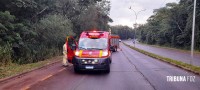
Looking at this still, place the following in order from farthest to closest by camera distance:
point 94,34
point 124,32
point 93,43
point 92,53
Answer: point 124,32 → point 94,34 → point 93,43 → point 92,53

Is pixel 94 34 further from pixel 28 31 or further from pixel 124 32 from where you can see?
pixel 124 32

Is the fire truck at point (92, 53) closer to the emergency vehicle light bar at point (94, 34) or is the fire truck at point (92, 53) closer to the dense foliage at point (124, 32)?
the emergency vehicle light bar at point (94, 34)

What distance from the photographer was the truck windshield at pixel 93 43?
15.2 metres

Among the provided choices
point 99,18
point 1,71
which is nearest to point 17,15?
point 1,71

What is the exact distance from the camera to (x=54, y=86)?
1030 cm

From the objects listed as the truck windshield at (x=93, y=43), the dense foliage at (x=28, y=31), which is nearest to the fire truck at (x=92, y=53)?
the truck windshield at (x=93, y=43)

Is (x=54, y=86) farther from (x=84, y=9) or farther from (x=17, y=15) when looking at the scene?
(x=84, y=9)

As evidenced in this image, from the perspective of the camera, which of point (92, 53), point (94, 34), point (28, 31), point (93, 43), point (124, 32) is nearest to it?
point (92, 53)

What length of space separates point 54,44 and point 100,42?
55.4 feet

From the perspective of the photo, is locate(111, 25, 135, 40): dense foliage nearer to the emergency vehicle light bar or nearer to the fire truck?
the emergency vehicle light bar

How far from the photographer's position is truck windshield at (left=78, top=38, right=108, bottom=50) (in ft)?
50.0

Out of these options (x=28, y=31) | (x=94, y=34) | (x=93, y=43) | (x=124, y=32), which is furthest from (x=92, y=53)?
(x=124, y=32)

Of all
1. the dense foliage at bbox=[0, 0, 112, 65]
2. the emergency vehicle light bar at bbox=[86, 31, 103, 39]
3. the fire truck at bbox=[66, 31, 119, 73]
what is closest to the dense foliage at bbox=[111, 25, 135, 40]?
the dense foliage at bbox=[0, 0, 112, 65]

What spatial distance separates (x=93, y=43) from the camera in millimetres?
15492
